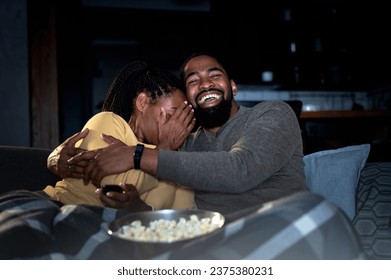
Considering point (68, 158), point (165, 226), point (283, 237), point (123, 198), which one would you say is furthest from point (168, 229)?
point (68, 158)

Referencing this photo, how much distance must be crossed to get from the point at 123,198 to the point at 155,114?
32 centimetres

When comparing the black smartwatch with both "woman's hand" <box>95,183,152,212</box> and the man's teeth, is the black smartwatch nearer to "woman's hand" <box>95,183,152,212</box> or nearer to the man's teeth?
"woman's hand" <box>95,183,152,212</box>

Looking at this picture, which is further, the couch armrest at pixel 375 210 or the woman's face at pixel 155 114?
the woman's face at pixel 155 114

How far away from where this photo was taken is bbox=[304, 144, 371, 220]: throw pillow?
1157 millimetres

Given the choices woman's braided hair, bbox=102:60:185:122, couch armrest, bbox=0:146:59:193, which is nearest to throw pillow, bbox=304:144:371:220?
woman's braided hair, bbox=102:60:185:122

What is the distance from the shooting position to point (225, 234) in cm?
63

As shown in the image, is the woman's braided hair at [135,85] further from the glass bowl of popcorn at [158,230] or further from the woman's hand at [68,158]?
the glass bowl of popcorn at [158,230]

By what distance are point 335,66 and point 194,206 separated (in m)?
3.66

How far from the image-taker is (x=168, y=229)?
662 mm

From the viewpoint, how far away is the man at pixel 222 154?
3.14 ft

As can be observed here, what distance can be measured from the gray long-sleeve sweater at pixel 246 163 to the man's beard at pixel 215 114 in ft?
0.10

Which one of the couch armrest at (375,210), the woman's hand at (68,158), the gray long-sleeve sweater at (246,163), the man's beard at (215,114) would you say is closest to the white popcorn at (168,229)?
the gray long-sleeve sweater at (246,163)

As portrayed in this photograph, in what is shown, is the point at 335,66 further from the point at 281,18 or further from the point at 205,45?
the point at 205,45
